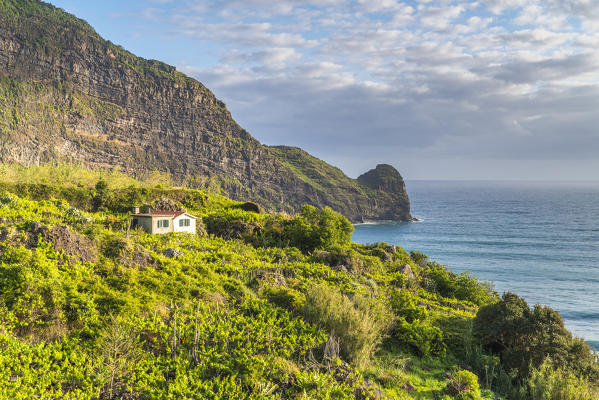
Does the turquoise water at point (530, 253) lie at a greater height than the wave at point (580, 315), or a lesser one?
greater

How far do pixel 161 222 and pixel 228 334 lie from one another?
17.4 m

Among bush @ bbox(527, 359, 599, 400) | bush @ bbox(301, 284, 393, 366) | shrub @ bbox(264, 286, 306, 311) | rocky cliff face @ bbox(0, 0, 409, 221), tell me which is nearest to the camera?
bush @ bbox(527, 359, 599, 400)

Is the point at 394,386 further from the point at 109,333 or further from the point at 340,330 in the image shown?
the point at 109,333

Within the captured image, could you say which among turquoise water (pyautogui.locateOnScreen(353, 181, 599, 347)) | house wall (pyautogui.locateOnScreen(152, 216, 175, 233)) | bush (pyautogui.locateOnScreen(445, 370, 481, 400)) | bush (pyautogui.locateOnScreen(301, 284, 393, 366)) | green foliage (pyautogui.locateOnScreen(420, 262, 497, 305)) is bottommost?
turquoise water (pyautogui.locateOnScreen(353, 181, 599, 347))

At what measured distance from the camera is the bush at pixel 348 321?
1310cm

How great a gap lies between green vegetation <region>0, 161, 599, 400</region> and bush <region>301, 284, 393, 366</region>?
0.05m

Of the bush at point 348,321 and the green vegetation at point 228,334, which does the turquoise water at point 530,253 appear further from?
the bush at point 348,321

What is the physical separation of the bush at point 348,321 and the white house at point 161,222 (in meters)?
15.5

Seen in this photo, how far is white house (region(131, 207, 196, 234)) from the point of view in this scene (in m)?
25.9

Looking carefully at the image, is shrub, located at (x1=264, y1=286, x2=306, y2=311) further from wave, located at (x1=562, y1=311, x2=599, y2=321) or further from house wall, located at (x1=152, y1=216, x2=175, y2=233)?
wave, located at (x1=562, y1=311, x2=599, y2=321)

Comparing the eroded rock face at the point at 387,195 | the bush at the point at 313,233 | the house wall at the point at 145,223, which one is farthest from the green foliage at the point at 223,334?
the eroded rock face at the point at 387,195

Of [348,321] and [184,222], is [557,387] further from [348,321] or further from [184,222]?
[184,222]

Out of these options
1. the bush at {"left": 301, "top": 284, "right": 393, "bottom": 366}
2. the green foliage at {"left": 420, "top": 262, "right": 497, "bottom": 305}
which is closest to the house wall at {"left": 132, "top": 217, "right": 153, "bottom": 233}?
the bush at {"left": 301, "top": 284, "right": 393, "bottom": 366}

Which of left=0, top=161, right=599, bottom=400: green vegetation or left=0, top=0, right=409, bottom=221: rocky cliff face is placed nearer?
left=0, top=161, right=599, bottom=400: green vegetation
